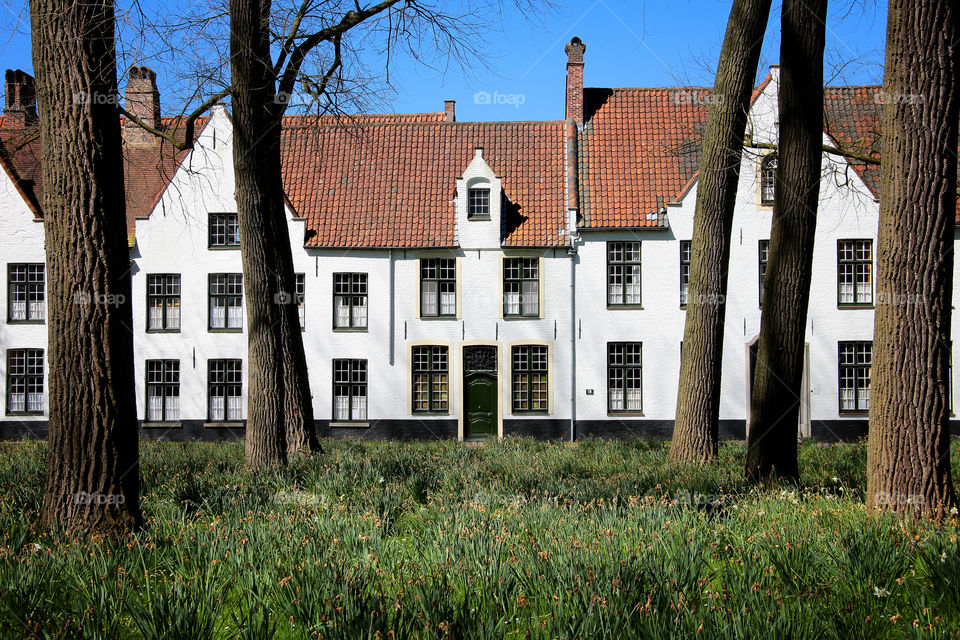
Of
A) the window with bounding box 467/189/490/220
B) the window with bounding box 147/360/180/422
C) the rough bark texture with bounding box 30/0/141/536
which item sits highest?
the window with bounding box 467/189/490/220

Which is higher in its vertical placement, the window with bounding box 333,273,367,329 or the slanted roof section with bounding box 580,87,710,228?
the slanted roof section with bounding box 580,87,710,228

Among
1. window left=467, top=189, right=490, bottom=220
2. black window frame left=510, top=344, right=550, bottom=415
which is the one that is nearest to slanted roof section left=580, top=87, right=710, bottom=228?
window left=467, top=189, right=490, bottom=220

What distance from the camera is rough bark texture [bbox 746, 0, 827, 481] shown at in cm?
880

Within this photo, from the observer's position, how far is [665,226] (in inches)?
873

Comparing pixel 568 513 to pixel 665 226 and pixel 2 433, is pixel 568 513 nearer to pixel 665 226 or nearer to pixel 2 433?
pixel 665 226

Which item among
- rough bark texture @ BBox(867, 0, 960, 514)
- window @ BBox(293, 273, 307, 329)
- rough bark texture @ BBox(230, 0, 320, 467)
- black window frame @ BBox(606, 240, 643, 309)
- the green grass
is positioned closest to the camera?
the green grass

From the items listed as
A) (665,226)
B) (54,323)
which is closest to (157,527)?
(54,323)

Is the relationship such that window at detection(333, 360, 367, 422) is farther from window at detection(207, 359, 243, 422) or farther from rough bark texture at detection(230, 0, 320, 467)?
rough bark texture at detection(230, 0, 320, 467)

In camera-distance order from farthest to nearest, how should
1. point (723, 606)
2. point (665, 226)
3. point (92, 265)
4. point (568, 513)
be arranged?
point (665, 226), point (568, 513), point (92, 265), point (723, 606)

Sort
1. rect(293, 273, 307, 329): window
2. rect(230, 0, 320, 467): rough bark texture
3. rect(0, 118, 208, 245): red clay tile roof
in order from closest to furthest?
rect(230, 0, 320, 467): rough bark texture
rect(293, 273, 307, 329): window
rect(0, 118, 208, 245): red clay tile roof

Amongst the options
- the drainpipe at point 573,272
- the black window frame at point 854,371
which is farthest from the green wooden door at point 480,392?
the black window frame at point 854,371

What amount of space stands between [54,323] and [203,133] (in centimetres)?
1801

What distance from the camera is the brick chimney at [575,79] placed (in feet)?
79.0

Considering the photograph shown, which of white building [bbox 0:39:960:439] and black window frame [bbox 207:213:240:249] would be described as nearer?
white building [bbox 0:39:960:439]
